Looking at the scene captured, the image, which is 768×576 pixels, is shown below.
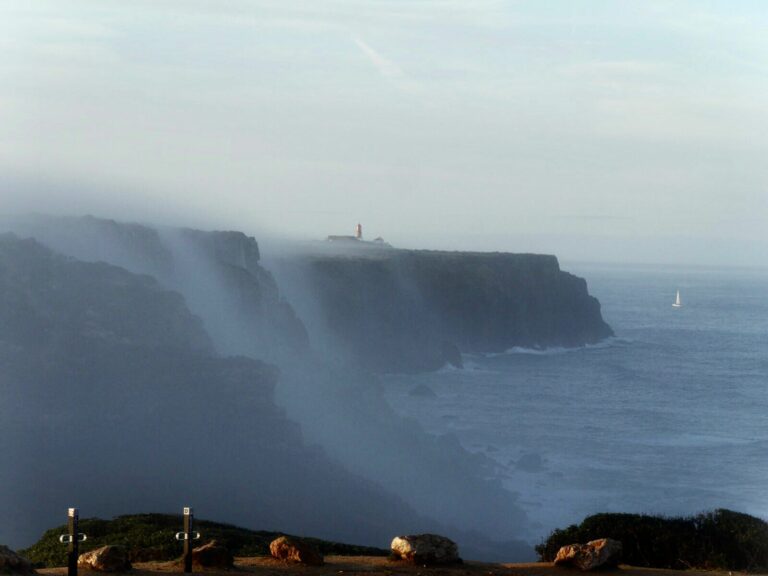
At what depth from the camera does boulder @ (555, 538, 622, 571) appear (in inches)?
695

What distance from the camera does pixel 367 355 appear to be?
10394 centimetres

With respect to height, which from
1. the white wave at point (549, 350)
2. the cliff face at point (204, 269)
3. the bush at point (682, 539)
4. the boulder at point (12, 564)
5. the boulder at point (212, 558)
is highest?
the cliff face at point (204, 269)

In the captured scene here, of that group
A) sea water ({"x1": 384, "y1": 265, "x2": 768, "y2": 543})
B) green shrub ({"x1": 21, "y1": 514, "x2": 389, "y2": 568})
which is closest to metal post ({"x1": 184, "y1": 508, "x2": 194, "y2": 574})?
green shrub ({"x1": 21, "y1": 514, "x2": 389, "y2": 568})

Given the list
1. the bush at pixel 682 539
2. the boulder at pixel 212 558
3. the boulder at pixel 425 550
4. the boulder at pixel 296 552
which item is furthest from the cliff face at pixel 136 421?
the boulder at pixel 425 550

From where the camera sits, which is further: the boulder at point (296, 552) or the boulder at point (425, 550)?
the boulder at point (425, 550)

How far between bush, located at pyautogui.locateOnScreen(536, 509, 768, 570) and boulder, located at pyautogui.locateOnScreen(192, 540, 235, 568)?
631 centimetres

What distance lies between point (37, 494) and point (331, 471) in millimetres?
14796

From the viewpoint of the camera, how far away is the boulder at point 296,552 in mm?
17422

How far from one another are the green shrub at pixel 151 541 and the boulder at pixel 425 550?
1699 mm

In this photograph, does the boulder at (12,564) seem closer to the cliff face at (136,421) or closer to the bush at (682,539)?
the bush at (682,539)

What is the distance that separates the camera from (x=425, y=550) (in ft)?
58.1

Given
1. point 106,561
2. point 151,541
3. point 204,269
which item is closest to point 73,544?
point 106,561

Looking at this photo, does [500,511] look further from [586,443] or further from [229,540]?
[229,540]

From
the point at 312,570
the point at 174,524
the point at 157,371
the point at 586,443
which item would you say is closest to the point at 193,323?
the point at 157,371
